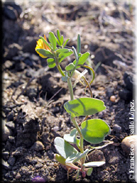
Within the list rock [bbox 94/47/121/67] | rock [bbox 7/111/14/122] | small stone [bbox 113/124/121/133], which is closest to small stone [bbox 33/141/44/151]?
rock [bbox 7/111/14/122]

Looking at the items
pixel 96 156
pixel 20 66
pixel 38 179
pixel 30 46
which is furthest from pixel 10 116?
pixel 30 46

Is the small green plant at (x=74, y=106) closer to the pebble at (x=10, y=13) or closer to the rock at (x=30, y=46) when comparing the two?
the rock at (x=30, y=46)

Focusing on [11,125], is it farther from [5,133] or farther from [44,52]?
[44,52]

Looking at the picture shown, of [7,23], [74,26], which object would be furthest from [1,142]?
[74,26]

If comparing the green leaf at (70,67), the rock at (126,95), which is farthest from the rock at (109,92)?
the green leaf at (70,67)

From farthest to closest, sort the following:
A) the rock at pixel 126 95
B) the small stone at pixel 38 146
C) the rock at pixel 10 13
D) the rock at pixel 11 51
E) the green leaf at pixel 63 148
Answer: the rock at pixel 10 13 < the rock at pixel 11 51 < the rock at pixel 126 95 < the small stone at pixel 38 146 < the green leaf at pixel 63 148
